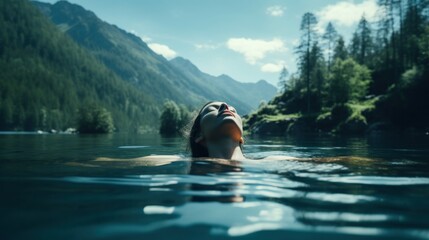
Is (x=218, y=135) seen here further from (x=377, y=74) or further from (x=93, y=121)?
(x=93, y=121)

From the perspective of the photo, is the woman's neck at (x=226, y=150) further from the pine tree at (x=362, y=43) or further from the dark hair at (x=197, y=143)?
the pine tree at (x=362, y=43)

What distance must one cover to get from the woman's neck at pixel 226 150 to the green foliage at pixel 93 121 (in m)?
89.6

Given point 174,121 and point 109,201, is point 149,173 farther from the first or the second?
point 174,121

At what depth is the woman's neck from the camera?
26.5ft

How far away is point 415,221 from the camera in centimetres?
282

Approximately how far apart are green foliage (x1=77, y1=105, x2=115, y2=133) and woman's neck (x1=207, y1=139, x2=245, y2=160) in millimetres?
89591

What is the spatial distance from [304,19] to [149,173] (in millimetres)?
70680

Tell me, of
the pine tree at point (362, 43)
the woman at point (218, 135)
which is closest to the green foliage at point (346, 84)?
the pine tree at point (362, 43)

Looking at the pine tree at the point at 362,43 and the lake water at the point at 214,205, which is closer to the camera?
the lake water at the point at 214,205

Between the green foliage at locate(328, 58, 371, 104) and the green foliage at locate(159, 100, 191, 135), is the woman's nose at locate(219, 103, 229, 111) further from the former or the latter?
the green foliage at locate(159, 100, 191, 135)

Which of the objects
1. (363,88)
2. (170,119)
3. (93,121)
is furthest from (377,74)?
(93,121)

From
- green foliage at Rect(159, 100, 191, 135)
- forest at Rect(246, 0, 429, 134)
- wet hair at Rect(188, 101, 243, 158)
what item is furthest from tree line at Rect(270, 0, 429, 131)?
wet hair at Rect(188, 101, 243, 158)

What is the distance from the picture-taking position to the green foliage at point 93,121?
93062 mm

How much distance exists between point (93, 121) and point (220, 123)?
299ft
